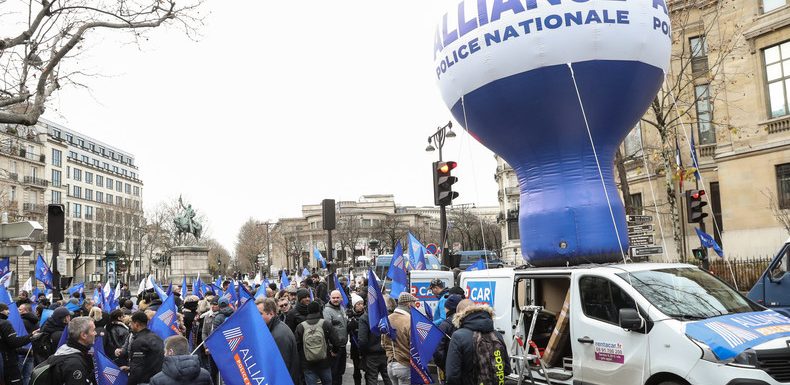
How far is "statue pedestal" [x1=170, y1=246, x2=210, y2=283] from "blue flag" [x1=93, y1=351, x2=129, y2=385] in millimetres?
30922

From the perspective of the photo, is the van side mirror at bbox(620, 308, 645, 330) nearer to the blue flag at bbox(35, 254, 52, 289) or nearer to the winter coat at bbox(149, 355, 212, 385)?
the winter coat at bbox(149, 355, 212, 385)

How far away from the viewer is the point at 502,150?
35.4ft

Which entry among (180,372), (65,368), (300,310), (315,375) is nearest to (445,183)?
(300,310)

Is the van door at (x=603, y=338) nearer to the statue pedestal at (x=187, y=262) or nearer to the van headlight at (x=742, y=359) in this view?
the van headlight at (x=742, y=359)

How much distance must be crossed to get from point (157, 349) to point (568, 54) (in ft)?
23.0

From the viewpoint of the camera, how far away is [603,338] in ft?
22.0

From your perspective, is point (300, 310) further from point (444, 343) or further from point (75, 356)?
point (75, 356)

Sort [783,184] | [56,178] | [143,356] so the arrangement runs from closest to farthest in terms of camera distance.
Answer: [143,356], [783,184], [56,178]

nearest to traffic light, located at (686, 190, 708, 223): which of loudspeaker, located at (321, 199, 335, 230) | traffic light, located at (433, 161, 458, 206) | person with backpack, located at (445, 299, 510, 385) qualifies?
traffic light, located at (433, 161, 458, 206)

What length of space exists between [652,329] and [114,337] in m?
6.63

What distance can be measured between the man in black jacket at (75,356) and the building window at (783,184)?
25.5m

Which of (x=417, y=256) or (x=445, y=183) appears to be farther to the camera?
(x=417, y=256)

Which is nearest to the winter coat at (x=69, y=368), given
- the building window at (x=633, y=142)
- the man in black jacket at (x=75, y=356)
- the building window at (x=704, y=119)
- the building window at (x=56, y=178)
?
the man in black jacket at (x=75, y=356)

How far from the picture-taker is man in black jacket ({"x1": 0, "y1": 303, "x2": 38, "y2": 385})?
8255 mm
